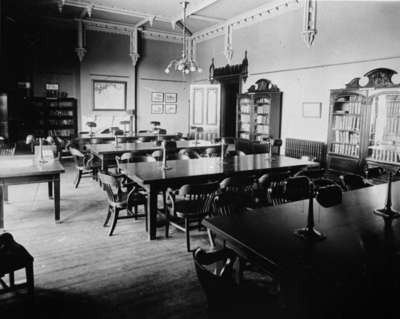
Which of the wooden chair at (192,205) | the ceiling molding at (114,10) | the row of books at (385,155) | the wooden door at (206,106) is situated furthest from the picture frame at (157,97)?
the wooden chair at (192,205)

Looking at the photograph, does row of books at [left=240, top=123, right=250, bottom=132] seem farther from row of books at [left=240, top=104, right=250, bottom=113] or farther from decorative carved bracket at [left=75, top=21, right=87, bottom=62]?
decorative carved bracket at [left=75, top=21, right=87, bottom=62]

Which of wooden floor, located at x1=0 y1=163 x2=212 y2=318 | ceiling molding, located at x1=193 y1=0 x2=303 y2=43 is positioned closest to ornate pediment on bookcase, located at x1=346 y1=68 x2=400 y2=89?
ceiling molding, located at x1=193 y1=0 x2=303 y2=43

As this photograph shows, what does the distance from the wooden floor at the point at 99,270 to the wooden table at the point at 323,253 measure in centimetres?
93

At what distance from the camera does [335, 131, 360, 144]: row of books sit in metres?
6.86

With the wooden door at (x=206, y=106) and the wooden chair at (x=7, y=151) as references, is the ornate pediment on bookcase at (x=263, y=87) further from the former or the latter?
the wooden chair at (x=7, y=151)

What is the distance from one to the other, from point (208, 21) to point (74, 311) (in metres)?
10.1

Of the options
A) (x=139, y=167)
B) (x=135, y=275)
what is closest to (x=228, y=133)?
(x=139, y=167)

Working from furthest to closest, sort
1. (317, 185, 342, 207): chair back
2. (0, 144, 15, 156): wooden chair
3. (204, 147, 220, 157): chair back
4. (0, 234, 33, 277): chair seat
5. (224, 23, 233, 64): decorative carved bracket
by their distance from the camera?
(224, 23, 233, 64): decorative carved bracket, (204, 147, 220, 157): chair back, (0, 144, 15, 156): wooden chair, (0, 234, 33, 277): chair seat, (317, 185, 342, 207): chair back

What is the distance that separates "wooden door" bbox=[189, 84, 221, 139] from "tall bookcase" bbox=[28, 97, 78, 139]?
3834 mm

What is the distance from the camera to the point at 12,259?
8.30 ft

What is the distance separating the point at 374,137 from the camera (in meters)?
6.52

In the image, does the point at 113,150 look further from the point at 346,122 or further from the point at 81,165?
the point at 346,122

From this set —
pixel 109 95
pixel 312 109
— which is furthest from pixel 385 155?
pixel 109 95

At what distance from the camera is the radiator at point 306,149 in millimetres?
7750
